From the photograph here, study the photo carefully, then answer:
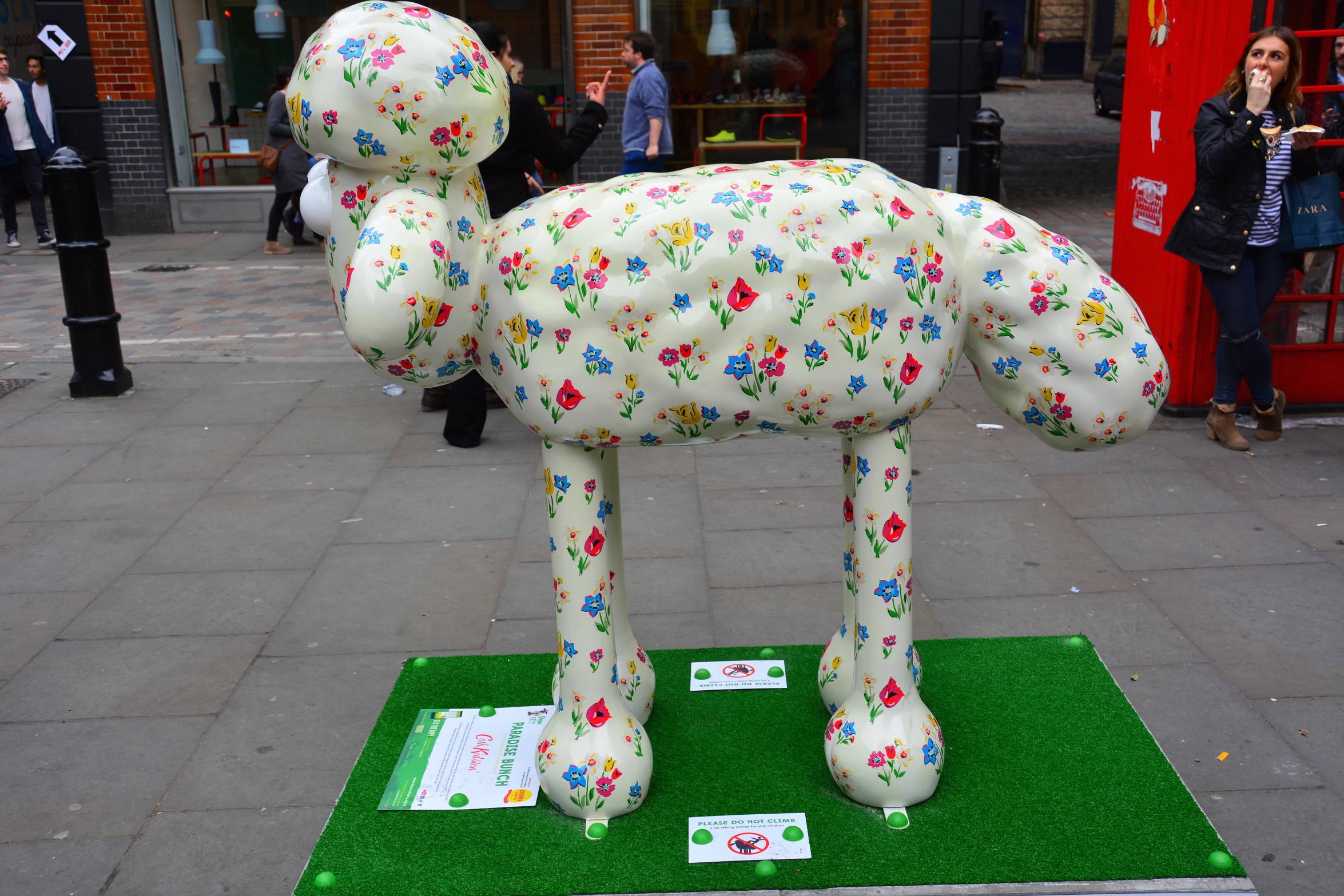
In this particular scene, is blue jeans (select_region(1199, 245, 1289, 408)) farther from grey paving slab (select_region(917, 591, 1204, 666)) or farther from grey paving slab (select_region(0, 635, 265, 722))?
grey paving slab (select_region(0, 635, 265, 722))

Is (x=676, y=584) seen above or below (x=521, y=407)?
below

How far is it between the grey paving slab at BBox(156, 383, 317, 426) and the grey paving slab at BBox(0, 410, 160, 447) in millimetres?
173

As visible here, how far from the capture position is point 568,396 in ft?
8.58

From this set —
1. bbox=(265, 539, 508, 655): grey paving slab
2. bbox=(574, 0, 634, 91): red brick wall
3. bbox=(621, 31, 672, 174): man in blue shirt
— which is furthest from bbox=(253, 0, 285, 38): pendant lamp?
bbox=(265, 539, 508, 655): grey paving slab

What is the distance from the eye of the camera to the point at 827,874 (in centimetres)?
271

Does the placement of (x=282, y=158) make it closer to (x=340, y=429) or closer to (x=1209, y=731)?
(x=340, y=429)

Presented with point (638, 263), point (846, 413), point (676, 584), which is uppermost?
point (638, 263)

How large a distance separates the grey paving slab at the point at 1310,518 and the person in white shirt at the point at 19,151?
37.2 ft

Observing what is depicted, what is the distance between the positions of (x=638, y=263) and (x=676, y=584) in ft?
7.04

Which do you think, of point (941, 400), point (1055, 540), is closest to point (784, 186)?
point (1055, 540)

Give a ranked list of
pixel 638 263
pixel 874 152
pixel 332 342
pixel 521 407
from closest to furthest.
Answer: pixel 638 263, pixel 521 407, pixel 332 342, pixel 874 152

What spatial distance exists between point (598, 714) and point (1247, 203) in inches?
158

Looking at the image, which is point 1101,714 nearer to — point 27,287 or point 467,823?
point 467,823

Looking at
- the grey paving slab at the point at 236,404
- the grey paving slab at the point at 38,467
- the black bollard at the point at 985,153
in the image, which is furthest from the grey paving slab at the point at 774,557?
the black bollard at the point at 985,153
